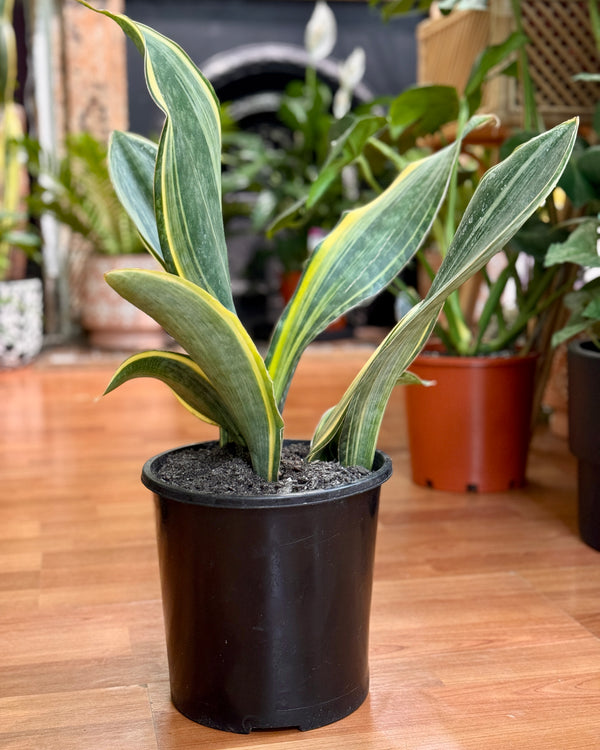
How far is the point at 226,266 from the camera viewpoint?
854 mm

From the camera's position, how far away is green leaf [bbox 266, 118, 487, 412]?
87 centimetres

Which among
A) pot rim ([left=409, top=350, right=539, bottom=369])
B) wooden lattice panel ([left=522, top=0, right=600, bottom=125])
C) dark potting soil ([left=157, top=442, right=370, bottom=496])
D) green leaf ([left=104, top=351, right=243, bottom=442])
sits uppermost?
wooden lattice panel ([left=522, top=0, right=600, bottom=125])

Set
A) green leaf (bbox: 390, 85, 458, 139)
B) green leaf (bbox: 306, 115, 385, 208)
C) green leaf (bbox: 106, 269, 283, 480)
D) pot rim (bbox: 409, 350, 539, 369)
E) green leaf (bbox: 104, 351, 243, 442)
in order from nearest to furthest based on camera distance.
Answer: green leaf (bbox: 106, 269, 283, 480) → green leaf (bbox: 104, 351, 243, 442) → green leaf (bbox: 306, 115, 385, 208) → green leaf (bbox: 390, 85, 458, 139) → pot rim (bbox: 409, 350, 539, 369)

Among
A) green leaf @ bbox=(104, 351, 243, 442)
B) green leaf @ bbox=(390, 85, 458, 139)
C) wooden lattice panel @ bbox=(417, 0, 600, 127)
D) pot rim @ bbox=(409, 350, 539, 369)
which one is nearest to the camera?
green leaf @ bbox=(104, 351, 243, 442)

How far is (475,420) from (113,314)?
2175 mm

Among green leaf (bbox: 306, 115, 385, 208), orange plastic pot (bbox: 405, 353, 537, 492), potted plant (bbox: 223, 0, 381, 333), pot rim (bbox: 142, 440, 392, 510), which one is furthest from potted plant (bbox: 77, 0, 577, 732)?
potted plant (bbox: 223, 0, 381, 333)

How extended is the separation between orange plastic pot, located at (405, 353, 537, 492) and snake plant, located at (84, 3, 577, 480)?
2.23ft

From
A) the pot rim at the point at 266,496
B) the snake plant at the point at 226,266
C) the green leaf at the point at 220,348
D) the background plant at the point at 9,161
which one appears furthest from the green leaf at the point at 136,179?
the background plant at the point at 9,161

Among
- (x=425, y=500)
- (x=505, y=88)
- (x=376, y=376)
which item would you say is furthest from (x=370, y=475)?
(x=505, y=88)

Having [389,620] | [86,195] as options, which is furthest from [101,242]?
[389,620]

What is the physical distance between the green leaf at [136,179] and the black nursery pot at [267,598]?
234mm

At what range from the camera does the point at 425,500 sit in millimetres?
1577

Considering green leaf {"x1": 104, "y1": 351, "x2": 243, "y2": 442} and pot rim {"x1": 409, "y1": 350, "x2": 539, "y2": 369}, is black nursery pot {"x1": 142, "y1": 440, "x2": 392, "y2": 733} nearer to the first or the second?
green leaf {"x1": 104, "y1": 351, "x2": 243, "y2": 442}

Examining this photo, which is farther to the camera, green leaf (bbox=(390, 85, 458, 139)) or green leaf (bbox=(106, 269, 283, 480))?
green leaf (bbox=(390, 85, 458, 139))
